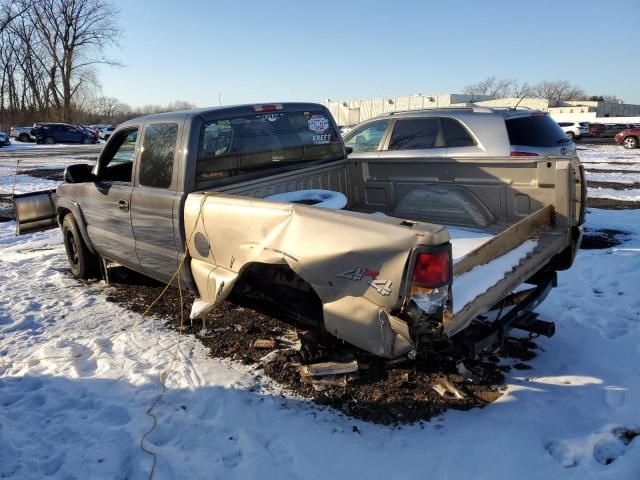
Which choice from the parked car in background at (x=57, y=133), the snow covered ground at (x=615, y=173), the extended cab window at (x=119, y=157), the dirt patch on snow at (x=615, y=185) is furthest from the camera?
the parked car in background at (x=57, y=133)

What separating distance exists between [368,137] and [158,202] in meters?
4.87

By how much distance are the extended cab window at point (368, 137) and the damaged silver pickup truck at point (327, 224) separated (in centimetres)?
292

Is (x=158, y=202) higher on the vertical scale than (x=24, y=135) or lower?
lower

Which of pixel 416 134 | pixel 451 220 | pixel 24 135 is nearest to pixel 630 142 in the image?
pixel 416 134

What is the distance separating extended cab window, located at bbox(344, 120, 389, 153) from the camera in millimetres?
8108

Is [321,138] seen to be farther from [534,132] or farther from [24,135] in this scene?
[24,135]

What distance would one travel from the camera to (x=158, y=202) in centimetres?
421

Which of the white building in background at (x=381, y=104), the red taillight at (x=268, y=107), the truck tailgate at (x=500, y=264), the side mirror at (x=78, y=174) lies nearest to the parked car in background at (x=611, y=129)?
Result: the white building in background at (x=381, y=104)

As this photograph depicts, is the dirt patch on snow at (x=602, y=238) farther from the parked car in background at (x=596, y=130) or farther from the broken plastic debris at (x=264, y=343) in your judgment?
the parked car in background at (x=596, y=130)

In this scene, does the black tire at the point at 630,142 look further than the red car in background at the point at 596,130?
No

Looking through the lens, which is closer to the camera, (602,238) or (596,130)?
(602,238)

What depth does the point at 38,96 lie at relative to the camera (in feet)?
219

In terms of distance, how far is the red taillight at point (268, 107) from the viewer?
4.56m

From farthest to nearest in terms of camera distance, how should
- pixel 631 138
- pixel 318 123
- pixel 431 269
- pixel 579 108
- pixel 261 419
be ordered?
pixel 579 108
pixel 631 138
pixel 318 123
pixel 261 419
pixel 431 269
